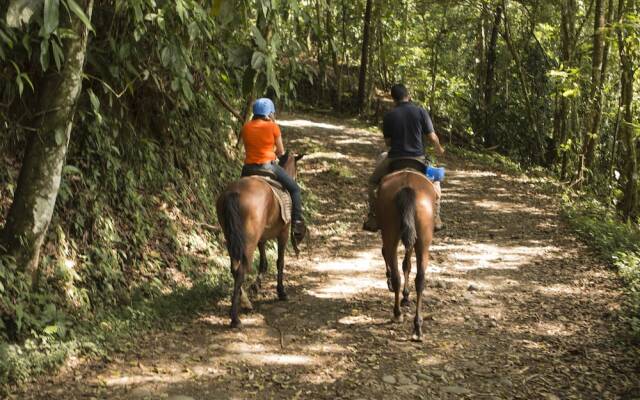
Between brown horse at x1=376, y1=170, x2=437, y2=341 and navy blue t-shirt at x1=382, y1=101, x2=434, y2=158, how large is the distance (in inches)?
21.7

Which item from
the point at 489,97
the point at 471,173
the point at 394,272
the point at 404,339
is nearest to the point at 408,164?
the point at 394,272

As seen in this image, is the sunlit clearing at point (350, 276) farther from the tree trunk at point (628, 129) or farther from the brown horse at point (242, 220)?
the tree trunk at point (628, 129)

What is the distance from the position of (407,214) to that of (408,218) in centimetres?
4

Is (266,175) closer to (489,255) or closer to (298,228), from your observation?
(298,228)

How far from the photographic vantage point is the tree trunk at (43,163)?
5.93m

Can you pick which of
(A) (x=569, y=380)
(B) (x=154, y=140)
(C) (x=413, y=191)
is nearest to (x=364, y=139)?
(B) (x=154, y=140)

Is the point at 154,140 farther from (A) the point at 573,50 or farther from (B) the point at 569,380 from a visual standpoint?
(A) the point at 573,50

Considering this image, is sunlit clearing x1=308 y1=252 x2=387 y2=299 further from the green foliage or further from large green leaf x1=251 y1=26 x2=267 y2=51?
large green leaf x1=251 y1=26 x2=267 y2=51

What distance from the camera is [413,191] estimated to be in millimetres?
6883

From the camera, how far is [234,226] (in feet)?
22.3

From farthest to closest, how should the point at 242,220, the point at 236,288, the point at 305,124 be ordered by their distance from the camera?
the point at 305,124 → the point at 236,288 → the point at 242,220

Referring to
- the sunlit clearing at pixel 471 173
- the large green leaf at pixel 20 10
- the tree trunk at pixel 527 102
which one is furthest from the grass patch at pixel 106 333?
the tree trunk at pixel 527 102

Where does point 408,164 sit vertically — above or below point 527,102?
below

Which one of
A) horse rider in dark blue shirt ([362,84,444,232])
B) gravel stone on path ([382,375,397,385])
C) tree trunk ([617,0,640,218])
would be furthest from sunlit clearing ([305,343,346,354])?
tree trunk ([617,0,640,218])
